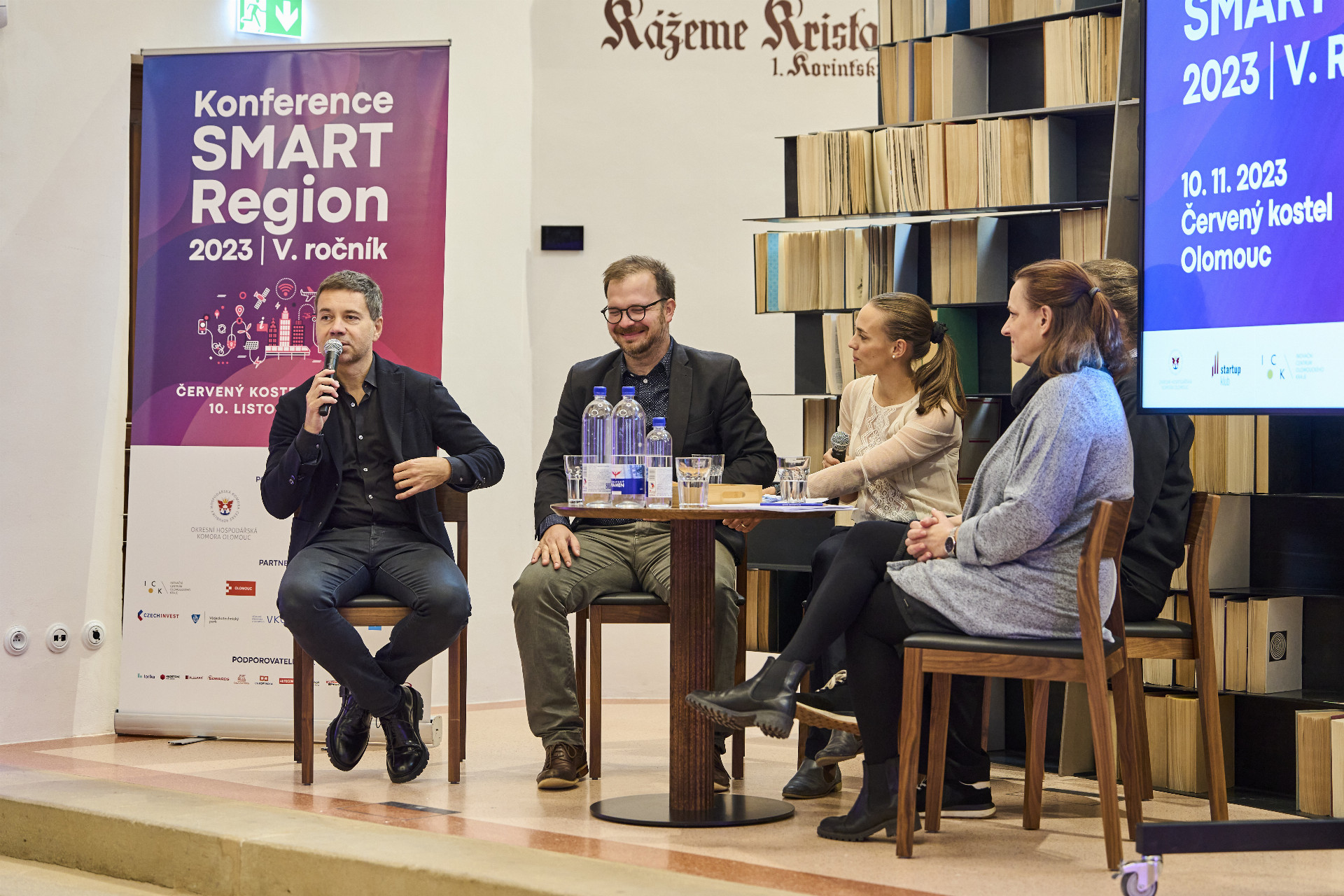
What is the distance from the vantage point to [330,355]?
141 inches

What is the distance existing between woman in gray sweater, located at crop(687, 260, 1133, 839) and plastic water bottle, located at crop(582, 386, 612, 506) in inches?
19.1

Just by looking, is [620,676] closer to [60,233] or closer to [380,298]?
[380,298]

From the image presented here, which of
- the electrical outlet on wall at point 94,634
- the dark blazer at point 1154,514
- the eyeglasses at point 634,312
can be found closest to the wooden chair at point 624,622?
the eyeglasses at point 634,312

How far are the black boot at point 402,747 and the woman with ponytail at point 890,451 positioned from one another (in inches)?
37.9

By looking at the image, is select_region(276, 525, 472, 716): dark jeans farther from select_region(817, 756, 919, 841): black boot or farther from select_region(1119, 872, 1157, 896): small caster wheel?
select_region(1119, 872, 1157, 896): small caster wheel

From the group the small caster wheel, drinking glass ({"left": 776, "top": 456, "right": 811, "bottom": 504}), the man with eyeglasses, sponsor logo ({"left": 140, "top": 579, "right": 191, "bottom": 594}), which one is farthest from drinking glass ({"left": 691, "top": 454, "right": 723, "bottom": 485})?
sponsor logo ({"left": 140, "top": 579, "right": 191, "bottom": 594})

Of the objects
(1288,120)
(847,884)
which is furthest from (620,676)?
(1288,120)

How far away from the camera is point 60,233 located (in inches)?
170

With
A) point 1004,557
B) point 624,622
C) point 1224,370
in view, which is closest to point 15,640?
point 624,622

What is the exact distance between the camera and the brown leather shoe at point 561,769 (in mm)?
3371

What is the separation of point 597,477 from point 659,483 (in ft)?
0.45

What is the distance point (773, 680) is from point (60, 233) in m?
2.93

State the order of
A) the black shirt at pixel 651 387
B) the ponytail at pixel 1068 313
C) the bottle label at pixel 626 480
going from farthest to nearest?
the black shirt at pixel 651 387
the bottle label at pixel 626 480
the ponytail at pixel 1068 313

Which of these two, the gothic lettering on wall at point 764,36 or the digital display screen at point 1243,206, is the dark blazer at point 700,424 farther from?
the gothic lettering on wall at point 764,36
